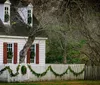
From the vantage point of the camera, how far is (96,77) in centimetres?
3950

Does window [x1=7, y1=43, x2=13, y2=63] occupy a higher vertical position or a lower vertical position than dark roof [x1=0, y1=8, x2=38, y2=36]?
lower

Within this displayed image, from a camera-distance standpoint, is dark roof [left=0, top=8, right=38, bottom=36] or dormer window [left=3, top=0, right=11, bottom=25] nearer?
dark roof [left=0, top=8, right=38, bottom=36]

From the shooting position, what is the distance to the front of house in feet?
118

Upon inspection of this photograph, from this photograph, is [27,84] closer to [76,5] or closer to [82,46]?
[76,5]

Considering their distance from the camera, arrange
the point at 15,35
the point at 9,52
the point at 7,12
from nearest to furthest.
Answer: the point at 9,52
the point at 15,35
the point at 7,12

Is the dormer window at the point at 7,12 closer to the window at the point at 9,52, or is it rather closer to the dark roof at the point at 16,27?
the dark roof at the point at 16,27

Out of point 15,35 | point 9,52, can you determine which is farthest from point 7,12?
point 9,52

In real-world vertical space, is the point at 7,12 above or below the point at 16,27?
above

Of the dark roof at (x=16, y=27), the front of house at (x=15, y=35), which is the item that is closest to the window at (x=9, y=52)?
the front of house at (x=15, y=35)

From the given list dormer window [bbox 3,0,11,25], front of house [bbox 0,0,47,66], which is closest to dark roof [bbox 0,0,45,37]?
front of house [bbox 0,0,47,66]

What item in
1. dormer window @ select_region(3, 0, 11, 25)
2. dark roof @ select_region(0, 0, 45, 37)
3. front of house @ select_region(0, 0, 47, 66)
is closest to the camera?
front of house @ select_region(0, 0, 47, 66)

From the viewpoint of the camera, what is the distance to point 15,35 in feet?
120

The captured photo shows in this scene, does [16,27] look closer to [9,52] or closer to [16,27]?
[16,27]

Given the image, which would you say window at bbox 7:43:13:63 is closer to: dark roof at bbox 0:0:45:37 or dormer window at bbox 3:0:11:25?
dark roof at bbox 0:0:45:37
